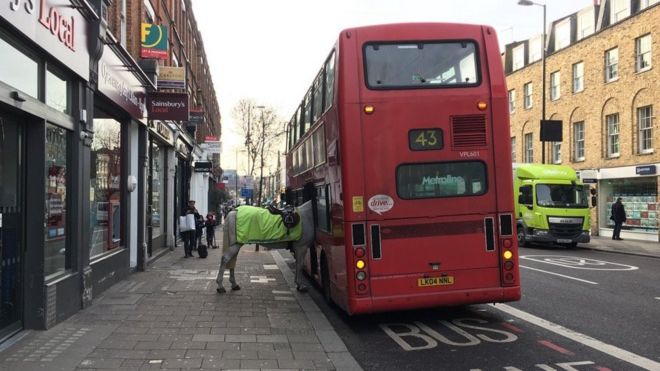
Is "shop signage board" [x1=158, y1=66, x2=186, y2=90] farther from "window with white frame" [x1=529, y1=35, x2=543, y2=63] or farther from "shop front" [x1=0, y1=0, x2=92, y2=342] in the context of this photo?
"window with white frame" [x1=529, y1=35, x2=543, y2=63]

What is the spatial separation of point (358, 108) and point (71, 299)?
450cm

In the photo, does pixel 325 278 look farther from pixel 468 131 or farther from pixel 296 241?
pixel 468 131

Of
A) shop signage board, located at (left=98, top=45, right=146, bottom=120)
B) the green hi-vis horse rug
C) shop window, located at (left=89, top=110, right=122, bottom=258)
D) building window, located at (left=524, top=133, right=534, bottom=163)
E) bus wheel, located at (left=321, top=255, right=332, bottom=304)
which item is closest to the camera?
bus wheel, located at (left=321, top=255, right=332, bottom=304)

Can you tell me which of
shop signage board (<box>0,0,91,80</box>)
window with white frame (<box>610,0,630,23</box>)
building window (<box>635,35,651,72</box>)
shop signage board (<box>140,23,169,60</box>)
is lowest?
shop signage board (<box>0,0,91,80</box>)

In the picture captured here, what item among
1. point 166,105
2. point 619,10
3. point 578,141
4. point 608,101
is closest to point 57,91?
point 166,105

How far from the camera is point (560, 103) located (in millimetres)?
30328

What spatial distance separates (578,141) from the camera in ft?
95.3

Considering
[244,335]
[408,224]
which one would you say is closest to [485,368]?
[408,224]

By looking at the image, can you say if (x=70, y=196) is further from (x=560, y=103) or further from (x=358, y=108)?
(x=560, y=103)

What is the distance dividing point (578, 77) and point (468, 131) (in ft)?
81.7

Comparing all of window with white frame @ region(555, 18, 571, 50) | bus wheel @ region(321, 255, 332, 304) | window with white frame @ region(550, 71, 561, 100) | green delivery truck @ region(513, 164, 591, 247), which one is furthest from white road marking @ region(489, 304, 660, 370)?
window with white frame @ region(555, 18, 571, 50)

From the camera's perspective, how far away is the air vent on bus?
7.07m

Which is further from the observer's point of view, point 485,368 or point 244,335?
point 244,335

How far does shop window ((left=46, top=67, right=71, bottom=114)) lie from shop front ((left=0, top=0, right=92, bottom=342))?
12 mm
